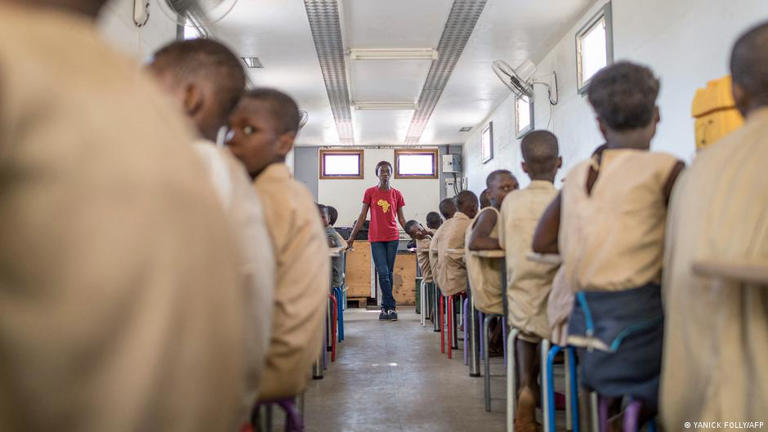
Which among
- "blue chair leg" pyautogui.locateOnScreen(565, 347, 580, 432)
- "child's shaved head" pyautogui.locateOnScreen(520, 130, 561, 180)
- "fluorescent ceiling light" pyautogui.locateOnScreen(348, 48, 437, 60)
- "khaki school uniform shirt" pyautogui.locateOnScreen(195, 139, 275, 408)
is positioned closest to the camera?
"khaki school uniform shirt" pyautogui.locateOnScreen(195, 139, 275, 408)

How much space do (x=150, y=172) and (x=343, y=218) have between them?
10110 mm

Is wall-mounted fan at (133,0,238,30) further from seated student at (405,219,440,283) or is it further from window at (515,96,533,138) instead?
window at (515,96,533,138)

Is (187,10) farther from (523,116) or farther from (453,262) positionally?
(523,116)

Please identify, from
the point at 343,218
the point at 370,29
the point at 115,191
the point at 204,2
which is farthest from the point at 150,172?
the point at 343,218

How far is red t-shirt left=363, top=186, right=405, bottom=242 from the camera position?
5645 millimetres

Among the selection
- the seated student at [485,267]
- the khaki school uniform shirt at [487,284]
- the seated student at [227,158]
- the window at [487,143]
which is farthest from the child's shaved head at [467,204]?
the window at [487,143]

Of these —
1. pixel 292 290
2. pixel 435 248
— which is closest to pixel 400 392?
pixel 435 248

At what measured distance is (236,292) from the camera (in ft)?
1.49

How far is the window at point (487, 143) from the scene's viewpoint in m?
8.25

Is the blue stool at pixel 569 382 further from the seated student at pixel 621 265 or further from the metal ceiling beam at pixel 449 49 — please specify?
the metal ceiling beam at pixel 449 49

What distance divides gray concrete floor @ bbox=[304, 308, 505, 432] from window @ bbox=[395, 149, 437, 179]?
20.5 feet

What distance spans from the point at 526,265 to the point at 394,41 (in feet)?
12.4

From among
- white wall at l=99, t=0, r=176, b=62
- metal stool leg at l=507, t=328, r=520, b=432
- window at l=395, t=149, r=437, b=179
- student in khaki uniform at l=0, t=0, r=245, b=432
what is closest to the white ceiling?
white wall at l=99, t=0, r=176, b=62

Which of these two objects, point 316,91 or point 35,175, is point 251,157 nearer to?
point 35,175
